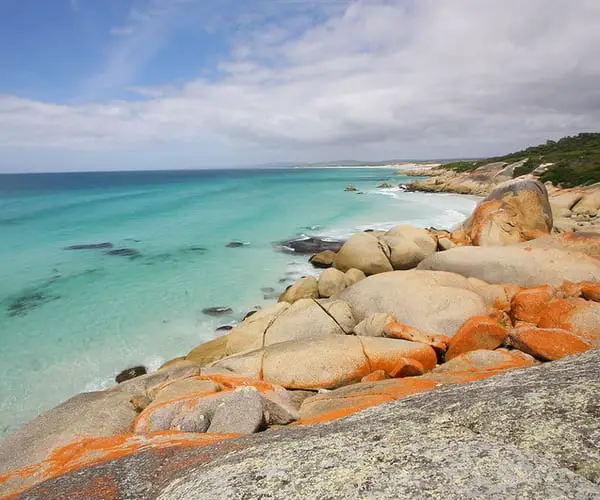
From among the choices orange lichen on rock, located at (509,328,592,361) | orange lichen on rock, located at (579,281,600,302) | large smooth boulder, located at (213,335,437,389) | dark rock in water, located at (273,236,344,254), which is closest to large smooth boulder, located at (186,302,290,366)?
large smooth boulder, located at (213,335,437,389)

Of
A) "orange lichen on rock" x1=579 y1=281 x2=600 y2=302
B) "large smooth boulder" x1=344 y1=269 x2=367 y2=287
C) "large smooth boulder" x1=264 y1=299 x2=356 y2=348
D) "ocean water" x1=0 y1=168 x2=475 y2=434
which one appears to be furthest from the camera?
"large smooth boulder" x1=344 y1=269 x2=367 y2=287

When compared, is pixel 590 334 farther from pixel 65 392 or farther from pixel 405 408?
pixel 65 392

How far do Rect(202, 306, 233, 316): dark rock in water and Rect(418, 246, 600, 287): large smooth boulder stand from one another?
10.8m

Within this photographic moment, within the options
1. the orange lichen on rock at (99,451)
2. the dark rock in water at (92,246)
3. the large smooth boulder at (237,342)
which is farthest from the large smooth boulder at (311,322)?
the dark rock in water at (92,246)

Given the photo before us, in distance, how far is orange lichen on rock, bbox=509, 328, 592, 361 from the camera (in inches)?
339

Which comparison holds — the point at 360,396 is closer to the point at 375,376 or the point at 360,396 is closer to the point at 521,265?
the point at 375,376

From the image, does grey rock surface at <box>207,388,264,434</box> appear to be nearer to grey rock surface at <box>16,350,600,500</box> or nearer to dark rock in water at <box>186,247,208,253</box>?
grey rock surface at <box>16,350,600,500</box>

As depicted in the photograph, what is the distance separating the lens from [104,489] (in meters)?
4.00

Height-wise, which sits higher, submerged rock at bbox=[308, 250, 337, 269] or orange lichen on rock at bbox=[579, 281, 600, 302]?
orange lichen on rock at bbox=[579, 281, 600, 302]

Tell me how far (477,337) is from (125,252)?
3057cm

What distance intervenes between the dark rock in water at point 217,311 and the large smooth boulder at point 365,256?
648 cm

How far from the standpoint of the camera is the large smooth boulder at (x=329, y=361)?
9805mm

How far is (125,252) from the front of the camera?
107ft

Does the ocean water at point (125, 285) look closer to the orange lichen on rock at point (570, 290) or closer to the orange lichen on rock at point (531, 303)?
the orange lichen on rock at point (531, 303)
